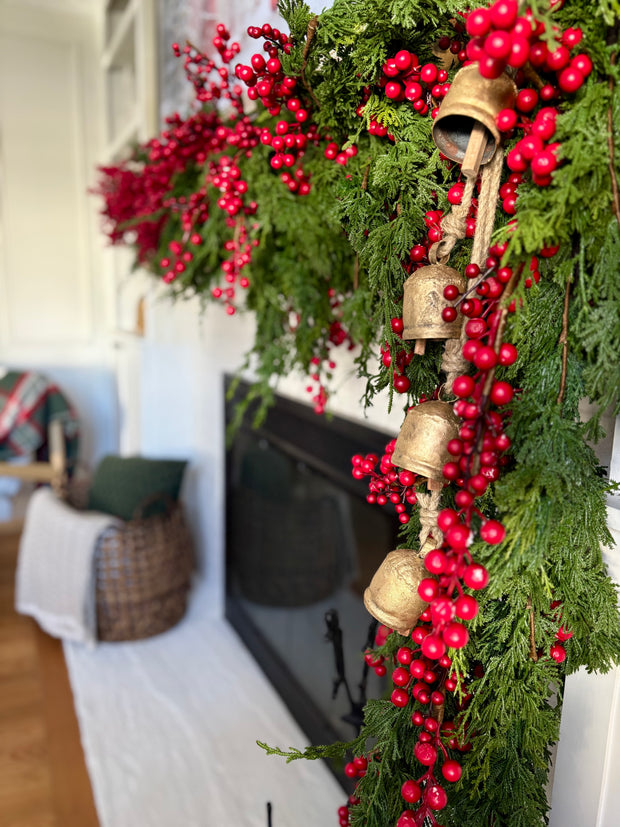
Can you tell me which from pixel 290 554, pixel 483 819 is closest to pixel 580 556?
pixel 483 819

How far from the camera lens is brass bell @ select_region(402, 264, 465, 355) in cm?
47

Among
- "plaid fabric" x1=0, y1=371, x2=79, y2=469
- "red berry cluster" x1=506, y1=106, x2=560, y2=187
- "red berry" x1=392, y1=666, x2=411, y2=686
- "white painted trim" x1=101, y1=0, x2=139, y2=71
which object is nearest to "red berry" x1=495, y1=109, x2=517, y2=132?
"red berry cluster" x1=506, y1=106, x2=560, y2=187

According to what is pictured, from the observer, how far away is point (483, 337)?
1.51 feet

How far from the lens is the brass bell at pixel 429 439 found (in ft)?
1.53

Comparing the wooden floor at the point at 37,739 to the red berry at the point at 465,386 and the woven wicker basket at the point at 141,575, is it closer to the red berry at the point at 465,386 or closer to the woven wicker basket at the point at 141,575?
the woven wicker basket at the point at 141,575

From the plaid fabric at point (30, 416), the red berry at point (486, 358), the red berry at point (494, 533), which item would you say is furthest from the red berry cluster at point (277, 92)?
the plaid fabric at point (30, 416)

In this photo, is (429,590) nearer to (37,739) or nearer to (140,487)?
(37,739)

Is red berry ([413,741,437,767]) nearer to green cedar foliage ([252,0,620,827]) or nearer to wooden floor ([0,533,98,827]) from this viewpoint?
green cedar foliage ([252,0,620,827])

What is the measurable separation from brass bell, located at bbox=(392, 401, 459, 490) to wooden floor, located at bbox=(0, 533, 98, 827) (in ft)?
4.02

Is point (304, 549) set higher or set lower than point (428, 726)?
lower

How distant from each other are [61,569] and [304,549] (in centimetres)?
81

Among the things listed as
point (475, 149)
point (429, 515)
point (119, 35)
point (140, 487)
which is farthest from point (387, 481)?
point (119, 35)

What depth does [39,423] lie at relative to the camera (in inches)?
105

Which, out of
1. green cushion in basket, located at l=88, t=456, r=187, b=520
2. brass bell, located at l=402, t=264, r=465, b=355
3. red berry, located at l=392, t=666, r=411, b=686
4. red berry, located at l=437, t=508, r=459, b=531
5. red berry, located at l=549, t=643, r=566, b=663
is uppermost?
brass bell, located at l=402, t=264, r=465, b=355
